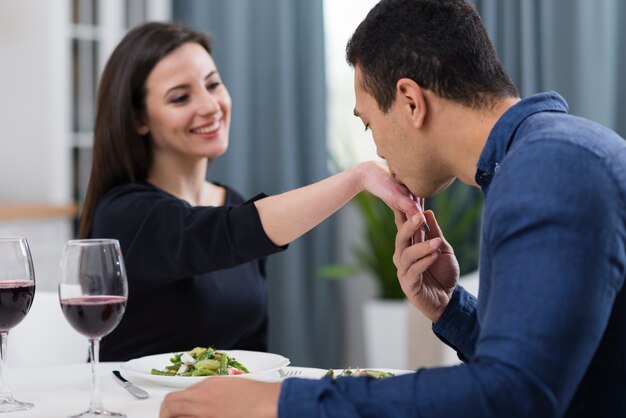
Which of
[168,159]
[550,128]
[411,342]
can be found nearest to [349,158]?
[411,342]

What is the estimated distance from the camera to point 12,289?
146cm

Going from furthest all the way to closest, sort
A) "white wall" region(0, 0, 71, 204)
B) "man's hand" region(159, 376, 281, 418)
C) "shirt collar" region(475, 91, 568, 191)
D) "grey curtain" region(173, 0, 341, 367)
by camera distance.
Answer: "grey curtain" region(173, 0, 341, 367)
"white wall" region(0, 0, 71, 204)
"shirt collar" region(475, 91, 568, 191)
"man's hand" region(159, 376, 281, 418)

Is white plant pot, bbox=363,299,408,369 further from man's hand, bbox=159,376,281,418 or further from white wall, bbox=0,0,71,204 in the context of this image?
man's hand, bbox=159,376,281,418

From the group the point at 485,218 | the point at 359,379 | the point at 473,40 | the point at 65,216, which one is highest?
the point at 473,40

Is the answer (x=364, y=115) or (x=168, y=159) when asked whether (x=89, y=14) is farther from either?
(x=364, y=115)

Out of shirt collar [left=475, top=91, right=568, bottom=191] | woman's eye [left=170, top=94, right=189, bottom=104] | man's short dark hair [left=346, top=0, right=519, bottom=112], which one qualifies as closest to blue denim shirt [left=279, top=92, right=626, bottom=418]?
shirt collar [left=475, top=91, right=568, bottom=191]

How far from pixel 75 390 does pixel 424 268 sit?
2.01 ft

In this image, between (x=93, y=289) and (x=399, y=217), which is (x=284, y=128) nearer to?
(x=399, y=217)

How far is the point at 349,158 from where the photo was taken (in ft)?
15.7

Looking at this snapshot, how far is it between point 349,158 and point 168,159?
2300mm

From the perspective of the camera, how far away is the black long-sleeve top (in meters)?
1.96

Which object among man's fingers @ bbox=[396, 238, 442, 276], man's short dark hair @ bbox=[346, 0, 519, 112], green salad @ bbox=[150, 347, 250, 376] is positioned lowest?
green salad @ bbox=[150, 347, 250, 376]

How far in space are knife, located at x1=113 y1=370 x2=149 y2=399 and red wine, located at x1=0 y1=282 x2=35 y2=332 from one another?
0.20 metres

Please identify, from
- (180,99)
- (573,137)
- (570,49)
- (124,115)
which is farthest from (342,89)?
(573,137)
